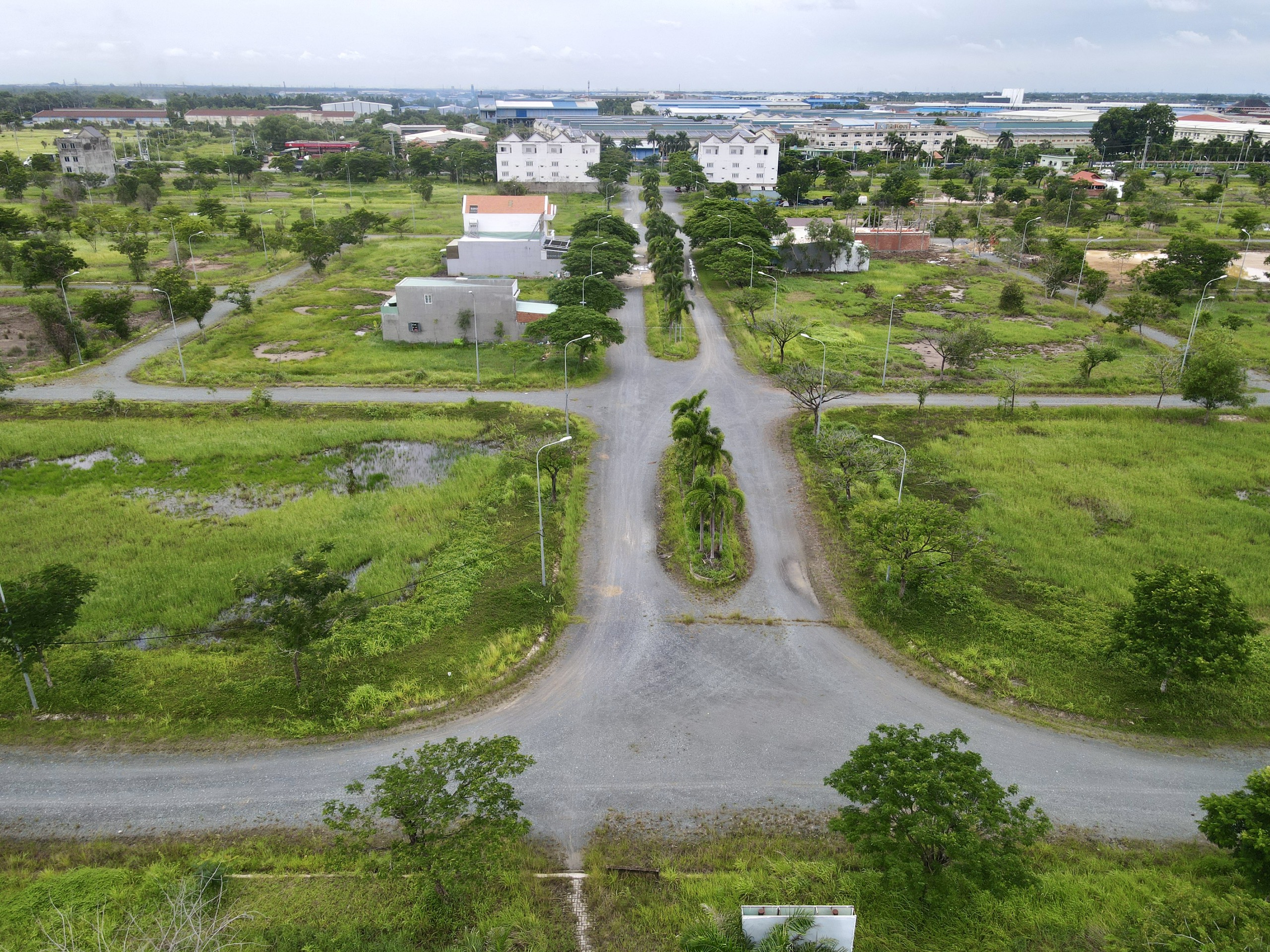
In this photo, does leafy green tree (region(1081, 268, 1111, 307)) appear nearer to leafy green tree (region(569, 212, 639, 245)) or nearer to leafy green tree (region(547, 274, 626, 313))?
leafy green tree (region(547, 274, 626, 313))

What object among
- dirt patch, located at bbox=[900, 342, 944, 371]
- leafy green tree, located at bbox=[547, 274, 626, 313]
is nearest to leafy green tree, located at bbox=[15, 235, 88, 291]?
leafy green tree, located at bbox=[547, 274, 626, 313]

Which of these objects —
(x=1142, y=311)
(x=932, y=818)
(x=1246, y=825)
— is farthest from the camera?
(x=1142, y=311)

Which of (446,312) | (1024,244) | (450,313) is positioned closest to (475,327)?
(450,313)

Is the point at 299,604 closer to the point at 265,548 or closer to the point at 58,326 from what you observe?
the point at 265,548

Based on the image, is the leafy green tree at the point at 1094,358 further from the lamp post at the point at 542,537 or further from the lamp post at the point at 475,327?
the lamp post at the point at 475,327

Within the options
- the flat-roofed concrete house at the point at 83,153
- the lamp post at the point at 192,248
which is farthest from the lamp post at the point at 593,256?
the flat-roofed concrete house at the point at 83,153

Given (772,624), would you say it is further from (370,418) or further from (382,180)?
(382,180)

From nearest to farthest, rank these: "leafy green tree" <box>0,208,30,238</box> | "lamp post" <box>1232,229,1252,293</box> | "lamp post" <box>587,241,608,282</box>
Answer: "lamp post" <box>587,241,608,282</box> < "lamp post" <box>1232,229,1252,293</box> < "leafy green tree" <box>0,208,30,238</box>
